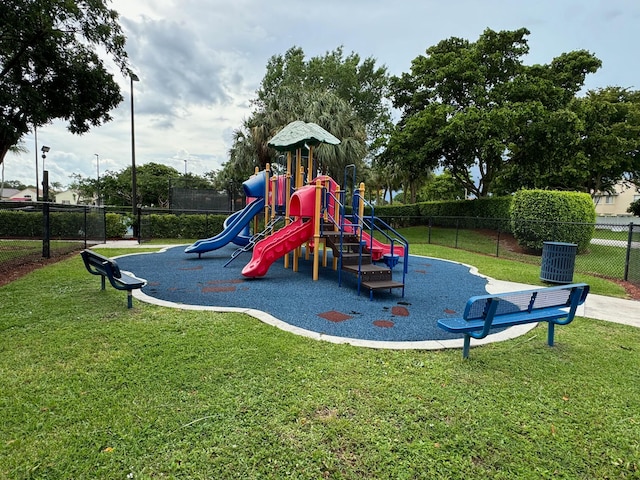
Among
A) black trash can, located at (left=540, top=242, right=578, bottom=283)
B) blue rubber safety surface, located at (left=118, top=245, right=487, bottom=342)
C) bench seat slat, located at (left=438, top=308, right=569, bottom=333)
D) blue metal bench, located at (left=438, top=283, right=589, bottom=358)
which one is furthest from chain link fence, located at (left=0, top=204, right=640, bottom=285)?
bench seat slat, located at (left=438, top=308, right=569, bottom=333)

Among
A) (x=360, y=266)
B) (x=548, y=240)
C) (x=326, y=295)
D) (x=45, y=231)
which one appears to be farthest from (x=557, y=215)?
(x=45, y=231)

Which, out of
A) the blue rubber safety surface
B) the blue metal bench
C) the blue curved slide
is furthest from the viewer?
the blue curved slide

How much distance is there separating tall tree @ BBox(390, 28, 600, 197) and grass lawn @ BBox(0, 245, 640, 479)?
15.7 m

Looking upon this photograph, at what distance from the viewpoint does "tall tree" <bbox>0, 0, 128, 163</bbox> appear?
7.75 m

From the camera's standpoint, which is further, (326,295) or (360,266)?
(360,266)

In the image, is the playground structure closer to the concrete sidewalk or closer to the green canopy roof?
the green canopy roof

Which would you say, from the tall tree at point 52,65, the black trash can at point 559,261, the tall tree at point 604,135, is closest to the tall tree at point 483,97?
the tall tree at point 604,135

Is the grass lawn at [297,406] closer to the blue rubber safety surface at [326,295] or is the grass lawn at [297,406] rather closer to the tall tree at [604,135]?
the blue rubber safety surface at [326,295]

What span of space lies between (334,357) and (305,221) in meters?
4.59

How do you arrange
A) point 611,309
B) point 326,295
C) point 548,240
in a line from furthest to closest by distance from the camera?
1. point 548,240
2. point 326,295
3. point 611,309

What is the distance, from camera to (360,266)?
6320 mm

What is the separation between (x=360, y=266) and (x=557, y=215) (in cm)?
1029

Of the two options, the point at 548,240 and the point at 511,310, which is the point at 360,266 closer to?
the point at 511,310

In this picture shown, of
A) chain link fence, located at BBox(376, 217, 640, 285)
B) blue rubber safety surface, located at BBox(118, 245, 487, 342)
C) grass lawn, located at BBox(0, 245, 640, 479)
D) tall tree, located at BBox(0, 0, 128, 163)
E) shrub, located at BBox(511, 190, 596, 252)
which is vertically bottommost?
blue rubber safety surface, located at BBox(118, 245, 487, 342)
